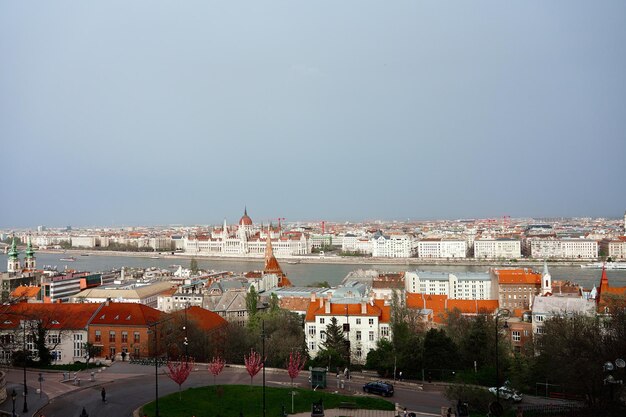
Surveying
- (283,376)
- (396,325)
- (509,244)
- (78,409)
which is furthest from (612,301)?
(509,244)

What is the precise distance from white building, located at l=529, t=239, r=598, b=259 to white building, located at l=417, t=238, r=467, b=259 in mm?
7411

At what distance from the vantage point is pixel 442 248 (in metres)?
66.2

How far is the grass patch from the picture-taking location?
29.3 feet

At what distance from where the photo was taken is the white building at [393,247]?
68250mm

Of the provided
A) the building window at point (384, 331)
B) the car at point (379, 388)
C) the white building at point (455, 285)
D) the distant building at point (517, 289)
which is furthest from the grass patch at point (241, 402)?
the white building at point (455, 285)

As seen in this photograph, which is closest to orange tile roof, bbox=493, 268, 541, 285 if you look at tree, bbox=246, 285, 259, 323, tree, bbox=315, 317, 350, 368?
tree, bbox=246, 285, 259, 323

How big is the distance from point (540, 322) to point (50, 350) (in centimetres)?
1364

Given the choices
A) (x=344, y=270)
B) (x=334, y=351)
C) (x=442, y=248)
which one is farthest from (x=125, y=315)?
(x=442, y=248)

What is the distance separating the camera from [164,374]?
38.7 feet

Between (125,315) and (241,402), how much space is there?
727cm

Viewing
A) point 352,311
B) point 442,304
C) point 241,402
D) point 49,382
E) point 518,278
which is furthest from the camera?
point 518,278

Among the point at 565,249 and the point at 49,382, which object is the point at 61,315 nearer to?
the point at 49,382

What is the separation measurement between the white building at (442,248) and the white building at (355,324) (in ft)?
162

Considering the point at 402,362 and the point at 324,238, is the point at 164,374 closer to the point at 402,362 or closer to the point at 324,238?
the point at 402,362
